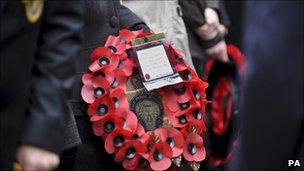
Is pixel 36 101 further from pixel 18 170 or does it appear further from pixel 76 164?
pixel 76 164

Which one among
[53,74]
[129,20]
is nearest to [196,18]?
[129,20]

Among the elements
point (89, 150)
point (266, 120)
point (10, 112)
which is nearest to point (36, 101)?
point (10, 112)

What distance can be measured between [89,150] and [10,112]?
2.85 feet

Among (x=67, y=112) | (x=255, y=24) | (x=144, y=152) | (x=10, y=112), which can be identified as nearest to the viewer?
(x=255, y=24)

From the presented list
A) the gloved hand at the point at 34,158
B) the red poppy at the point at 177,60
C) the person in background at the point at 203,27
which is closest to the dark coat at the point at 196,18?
the person in background at the point at 203,27

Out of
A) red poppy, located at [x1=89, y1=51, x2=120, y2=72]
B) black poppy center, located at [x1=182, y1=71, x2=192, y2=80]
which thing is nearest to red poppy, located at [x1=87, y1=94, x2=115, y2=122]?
red poppy, located at [x1=89, y1=51, x2=120, y2=72]

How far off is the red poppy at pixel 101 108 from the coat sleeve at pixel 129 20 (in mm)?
343

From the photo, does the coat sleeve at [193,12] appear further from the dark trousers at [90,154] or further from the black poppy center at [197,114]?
the dark trousers at [90,154]

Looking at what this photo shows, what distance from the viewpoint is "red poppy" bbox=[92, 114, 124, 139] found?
283cm

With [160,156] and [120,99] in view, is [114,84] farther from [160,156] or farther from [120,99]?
[160,156]

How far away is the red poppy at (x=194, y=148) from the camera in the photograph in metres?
2.95

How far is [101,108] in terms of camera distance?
2850mm

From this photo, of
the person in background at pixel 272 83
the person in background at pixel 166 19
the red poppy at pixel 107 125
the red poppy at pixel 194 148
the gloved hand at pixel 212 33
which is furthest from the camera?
the gloved hand at pixel 212 33

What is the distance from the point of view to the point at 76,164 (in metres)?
2.91
